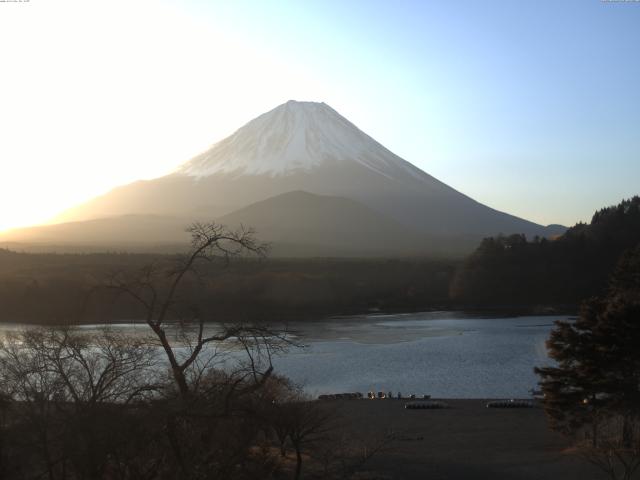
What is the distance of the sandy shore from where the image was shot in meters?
9.49

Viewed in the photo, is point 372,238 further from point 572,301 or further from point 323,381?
point 323,381

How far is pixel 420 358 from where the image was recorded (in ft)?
62.6

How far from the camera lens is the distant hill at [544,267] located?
3600 centimetres

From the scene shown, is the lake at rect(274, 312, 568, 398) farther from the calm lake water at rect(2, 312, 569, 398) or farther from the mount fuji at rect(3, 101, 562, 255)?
the mount fuji at rect(3, 101, 562, 255)

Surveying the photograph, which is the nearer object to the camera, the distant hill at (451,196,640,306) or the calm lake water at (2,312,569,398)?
the calm lake water at (2,312,569,398)

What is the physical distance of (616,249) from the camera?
1565 inches

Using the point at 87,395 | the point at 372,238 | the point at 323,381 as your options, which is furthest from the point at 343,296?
the point at 372,238

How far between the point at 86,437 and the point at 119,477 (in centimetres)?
30

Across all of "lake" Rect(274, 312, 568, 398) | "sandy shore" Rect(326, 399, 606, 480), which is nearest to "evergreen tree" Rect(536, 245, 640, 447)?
"sandy shore" Rect(326, 399, 606, 480)

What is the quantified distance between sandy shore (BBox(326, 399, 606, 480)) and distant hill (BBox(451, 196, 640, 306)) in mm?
22839

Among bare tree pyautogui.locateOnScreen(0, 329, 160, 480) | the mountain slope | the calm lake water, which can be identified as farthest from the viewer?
the mountain slope

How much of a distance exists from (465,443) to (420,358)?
25.9 ft

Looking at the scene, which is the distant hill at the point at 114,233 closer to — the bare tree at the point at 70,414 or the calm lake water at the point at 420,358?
the calm lake water at the point at 420,358

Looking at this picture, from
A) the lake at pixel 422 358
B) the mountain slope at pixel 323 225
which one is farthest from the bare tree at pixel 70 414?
the mountain slope at pixel 323 225
